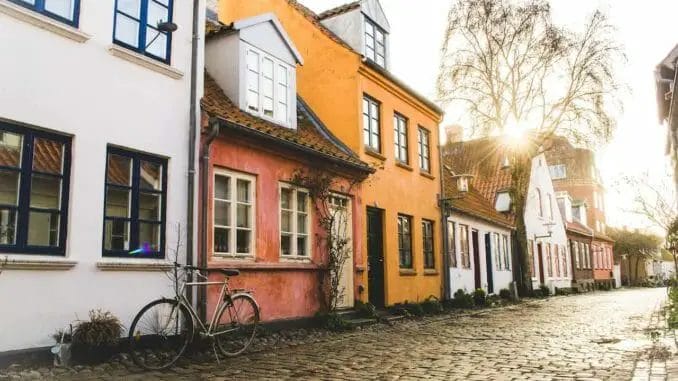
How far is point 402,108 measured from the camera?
1753 centimetres

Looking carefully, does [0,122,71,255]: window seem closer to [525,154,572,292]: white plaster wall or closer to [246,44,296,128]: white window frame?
[246,44,296,128]: white window frame

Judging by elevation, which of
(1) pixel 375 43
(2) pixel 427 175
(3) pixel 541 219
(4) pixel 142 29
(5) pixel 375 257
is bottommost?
(5) pixel 375 257

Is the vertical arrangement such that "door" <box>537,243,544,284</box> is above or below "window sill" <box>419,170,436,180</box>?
below

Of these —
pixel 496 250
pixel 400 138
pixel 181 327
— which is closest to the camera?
pixel 181 327

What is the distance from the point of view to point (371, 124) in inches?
Answer: 625

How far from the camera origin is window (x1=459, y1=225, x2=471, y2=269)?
68.9 feet

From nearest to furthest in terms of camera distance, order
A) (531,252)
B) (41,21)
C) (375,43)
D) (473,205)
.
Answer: (41,21) < (375,43) < (473,205) < (531,252)

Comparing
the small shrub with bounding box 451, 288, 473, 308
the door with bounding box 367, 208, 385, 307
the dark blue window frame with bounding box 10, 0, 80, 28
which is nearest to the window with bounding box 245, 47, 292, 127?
the door with bounding box 367, 208, 385, 307

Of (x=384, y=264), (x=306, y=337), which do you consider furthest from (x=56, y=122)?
(x=384, y=264)

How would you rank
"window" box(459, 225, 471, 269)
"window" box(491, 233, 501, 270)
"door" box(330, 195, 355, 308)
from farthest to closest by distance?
"window" box(491, 233, 501, 270)
"window" box(459, 225, 471, 269)
"door" box(330, 195, 355, 308)

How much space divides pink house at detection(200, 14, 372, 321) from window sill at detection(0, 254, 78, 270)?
7.86ft

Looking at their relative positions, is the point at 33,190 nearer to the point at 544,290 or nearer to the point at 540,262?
the point at 544,290

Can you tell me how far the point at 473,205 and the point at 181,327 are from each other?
1735cm

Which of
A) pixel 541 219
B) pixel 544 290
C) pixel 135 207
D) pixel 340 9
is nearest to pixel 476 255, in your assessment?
pixel 544 290
